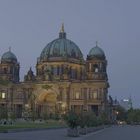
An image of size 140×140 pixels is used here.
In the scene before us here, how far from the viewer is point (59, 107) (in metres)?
139

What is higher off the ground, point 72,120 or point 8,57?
point 8,57

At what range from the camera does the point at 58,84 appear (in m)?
141

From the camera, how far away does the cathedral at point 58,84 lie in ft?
455

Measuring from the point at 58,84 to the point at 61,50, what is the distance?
12.7m

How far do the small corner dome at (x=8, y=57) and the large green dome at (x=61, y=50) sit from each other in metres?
8.72

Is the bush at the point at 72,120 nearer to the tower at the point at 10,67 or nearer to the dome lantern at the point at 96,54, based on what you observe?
the dome lantern at the point at 96,54

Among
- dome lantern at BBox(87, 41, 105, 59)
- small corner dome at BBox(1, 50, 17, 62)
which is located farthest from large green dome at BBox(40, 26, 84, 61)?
small corner dome at BBox(1, 50, 17, 62)

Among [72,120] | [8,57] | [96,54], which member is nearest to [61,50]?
[96,54]

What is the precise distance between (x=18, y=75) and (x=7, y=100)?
1237 centimetres

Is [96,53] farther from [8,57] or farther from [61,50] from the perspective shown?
[8,57]

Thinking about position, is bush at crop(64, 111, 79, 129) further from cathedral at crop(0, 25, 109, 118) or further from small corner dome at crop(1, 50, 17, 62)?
small corner dome at crop(1, 50, 17, 62)

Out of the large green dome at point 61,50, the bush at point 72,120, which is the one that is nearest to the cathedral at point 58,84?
the large green dome at point 61,50

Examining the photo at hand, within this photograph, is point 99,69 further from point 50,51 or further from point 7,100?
point 7,100

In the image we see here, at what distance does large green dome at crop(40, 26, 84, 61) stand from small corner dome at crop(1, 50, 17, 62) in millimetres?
8724
